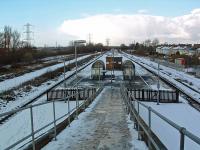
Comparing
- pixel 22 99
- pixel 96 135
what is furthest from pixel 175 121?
pixel 22 99

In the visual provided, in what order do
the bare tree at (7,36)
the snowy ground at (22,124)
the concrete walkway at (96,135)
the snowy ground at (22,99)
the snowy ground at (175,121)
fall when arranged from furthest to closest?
the bare tree at (7,36)
the snowy ground at (22,99)
the snowy ground at (22,124)
the snowy ground at (175,121)
the concrete walkway at (96,135)

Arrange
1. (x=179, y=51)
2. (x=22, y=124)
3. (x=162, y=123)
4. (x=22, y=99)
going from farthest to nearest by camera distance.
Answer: (x=179, y=51), (x=22, y=99), (x=22, y=124), (x=162, y=123)

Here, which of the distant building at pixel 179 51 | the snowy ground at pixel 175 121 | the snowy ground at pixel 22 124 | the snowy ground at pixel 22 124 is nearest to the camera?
the snowy ground at pixel 175 121

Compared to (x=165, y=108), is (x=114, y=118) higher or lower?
higher

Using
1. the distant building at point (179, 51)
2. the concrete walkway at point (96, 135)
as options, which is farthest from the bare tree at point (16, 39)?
the concrete walkway at point (96, 135)

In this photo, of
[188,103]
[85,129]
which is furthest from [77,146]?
[188,103]

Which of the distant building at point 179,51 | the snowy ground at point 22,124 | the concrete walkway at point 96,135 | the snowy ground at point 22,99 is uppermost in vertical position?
the distant building at point 179,51

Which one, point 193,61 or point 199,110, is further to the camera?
point 193,61

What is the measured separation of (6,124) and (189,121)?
9925 millimetres

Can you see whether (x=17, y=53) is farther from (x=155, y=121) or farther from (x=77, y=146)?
(x=77, y=146)

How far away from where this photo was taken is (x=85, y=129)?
9.49 metres

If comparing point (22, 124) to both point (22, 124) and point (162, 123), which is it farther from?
point (162, 123)

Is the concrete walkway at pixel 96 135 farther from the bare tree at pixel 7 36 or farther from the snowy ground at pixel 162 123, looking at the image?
the bare tree at pixel 7 36

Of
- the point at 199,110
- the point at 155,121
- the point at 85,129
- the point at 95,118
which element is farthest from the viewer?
Answer: the point at 199,110
